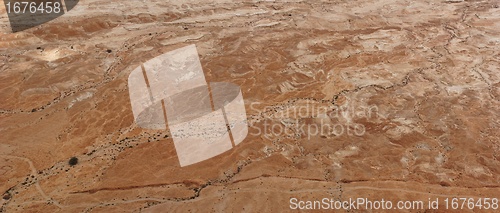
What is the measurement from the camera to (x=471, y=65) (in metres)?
23.0

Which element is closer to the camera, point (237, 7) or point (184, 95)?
point (184, 95)

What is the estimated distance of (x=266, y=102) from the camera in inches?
791

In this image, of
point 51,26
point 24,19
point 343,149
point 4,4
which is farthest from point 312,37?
point 4,4

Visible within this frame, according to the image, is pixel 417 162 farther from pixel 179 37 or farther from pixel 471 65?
pixel 179 37

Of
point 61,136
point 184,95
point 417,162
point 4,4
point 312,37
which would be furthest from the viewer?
point 4,4

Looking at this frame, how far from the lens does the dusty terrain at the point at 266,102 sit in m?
14.7

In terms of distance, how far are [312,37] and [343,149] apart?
12.2 metres
